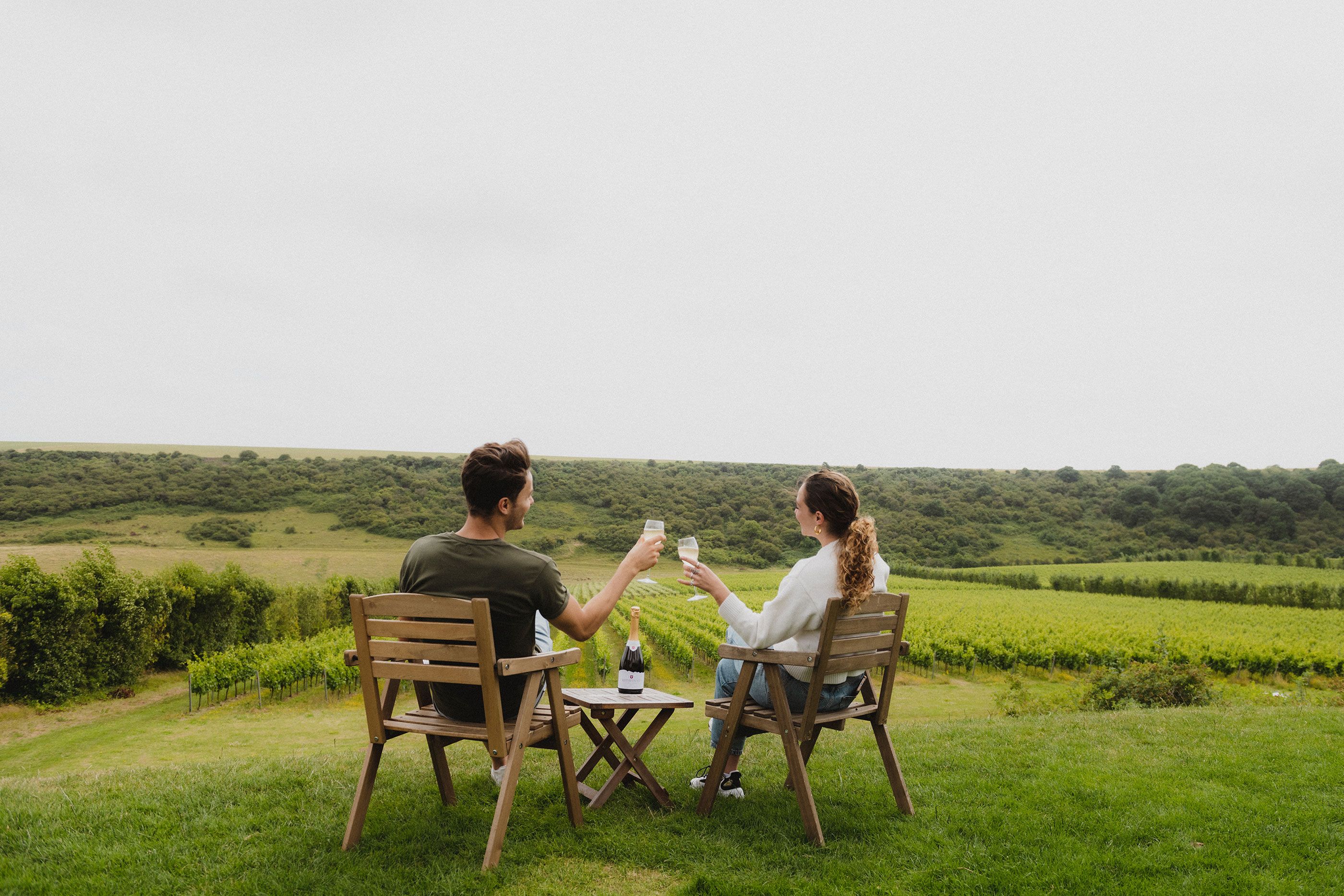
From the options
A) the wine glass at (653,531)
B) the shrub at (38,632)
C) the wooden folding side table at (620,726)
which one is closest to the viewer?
the wine glass at (653,531)

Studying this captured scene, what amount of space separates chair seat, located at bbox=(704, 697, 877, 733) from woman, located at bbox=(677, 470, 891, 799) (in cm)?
5

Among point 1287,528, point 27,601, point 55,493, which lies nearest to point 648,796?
point 27,601

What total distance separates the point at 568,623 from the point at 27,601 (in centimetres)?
1953

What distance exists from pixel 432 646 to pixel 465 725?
1.35 feet

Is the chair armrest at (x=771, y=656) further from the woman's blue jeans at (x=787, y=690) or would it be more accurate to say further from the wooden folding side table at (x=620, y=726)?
the wooden folding side table at (x=620, y=726)

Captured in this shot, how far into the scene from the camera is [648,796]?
13.3 ft

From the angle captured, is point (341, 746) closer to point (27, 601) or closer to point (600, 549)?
point (27, 601)

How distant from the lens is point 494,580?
314 cm

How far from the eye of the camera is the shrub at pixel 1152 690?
952 centimetres

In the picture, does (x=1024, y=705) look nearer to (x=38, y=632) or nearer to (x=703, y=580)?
(x=703, y=580)

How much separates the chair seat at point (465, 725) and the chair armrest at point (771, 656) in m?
0.81

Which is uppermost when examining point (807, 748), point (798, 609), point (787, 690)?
point (798, 609)

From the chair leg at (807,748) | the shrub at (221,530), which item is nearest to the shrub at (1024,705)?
the chair leg at (807,748)

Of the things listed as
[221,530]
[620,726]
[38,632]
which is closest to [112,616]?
[38,632]
